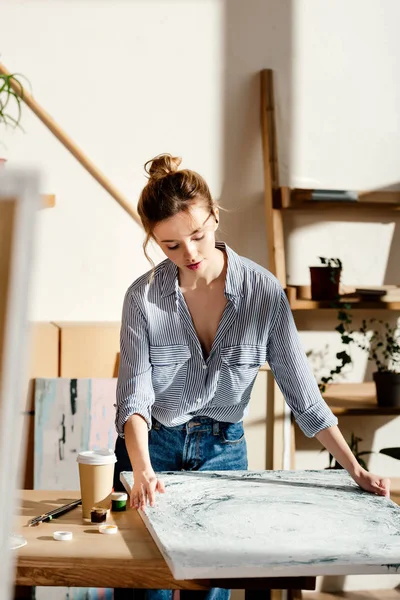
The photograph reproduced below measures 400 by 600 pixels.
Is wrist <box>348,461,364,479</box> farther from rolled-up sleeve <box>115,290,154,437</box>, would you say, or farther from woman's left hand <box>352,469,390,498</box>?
A: rolled-up sleeve <box>115,290,154,437</box>

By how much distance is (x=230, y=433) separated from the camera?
1.89 metres

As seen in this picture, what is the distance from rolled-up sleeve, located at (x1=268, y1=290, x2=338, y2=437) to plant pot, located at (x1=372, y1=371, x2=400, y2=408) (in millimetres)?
1024

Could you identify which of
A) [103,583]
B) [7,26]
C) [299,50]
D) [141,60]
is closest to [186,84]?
[141,60]

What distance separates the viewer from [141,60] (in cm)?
292

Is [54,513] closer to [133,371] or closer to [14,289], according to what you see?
[133,371]

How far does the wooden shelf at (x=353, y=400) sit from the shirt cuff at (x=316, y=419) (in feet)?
3.02

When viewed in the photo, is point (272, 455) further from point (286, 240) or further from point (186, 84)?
point (186, 84)

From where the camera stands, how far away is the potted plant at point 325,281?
9.31 feet

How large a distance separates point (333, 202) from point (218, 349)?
124cm

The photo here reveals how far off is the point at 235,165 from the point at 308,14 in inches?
25.2

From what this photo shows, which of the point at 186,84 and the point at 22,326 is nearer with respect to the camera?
the point at 22,326

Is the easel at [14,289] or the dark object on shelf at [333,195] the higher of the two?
the dark object on shelf at [333,195]

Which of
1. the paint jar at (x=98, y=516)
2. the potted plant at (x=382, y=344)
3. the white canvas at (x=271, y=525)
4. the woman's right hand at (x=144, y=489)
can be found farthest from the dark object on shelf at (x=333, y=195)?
the paint jar at (x=98, y=516)

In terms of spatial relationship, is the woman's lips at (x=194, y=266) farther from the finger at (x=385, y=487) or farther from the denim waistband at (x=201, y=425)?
the finger at (x=385, y=487)
